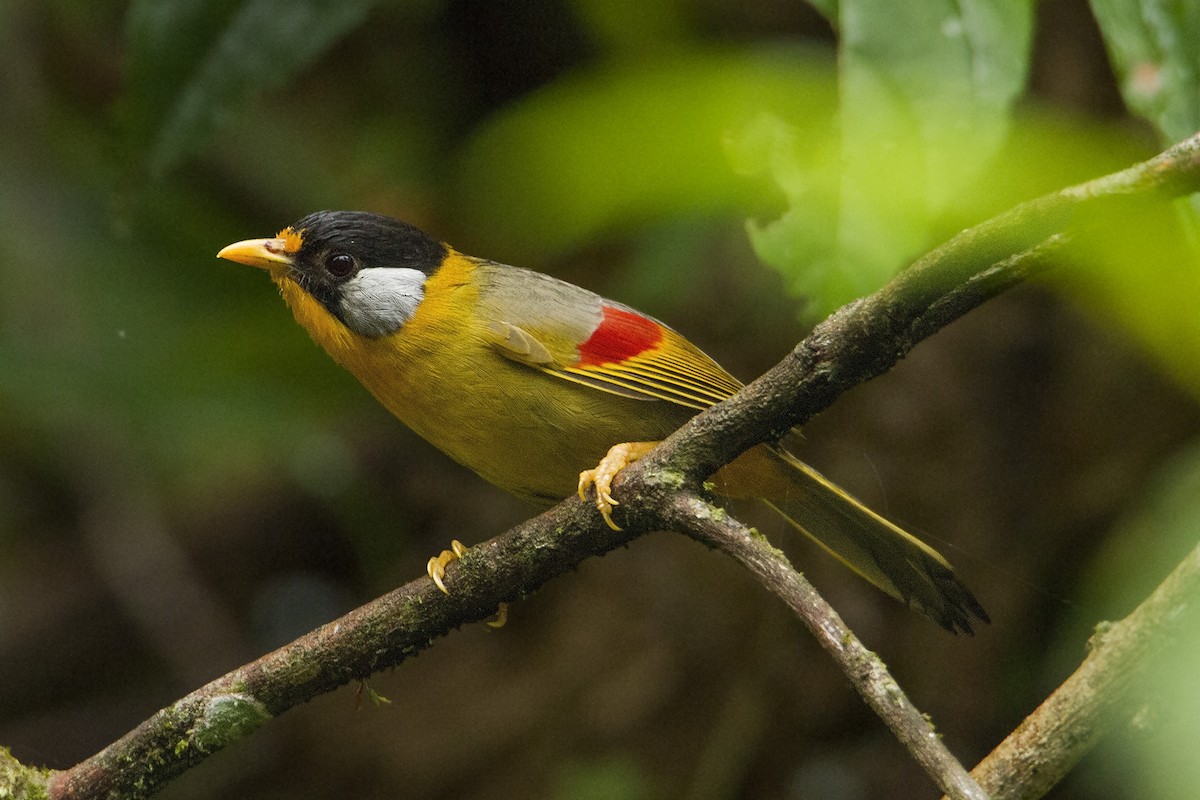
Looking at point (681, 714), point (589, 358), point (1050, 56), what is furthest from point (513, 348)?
point (1050, 56)

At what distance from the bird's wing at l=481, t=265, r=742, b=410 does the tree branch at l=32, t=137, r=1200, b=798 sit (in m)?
0.70

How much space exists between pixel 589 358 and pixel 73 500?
342 cm

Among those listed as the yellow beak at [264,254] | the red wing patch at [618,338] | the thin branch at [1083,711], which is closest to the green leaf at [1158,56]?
the thin branch at [1083,711]

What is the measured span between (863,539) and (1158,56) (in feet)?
4.34

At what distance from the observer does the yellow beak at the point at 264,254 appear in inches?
124

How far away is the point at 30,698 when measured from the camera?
16.6 ft

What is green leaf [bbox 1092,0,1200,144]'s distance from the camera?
6.15 ft

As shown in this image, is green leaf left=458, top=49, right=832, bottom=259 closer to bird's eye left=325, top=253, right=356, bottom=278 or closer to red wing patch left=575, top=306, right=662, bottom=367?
red wing patch left=575, top=306, right=662, bottom=367

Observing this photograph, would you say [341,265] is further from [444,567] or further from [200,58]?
[444,567]

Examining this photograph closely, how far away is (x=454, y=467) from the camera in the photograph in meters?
5.09

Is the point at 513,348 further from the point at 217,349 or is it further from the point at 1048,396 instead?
the point at 1048,396

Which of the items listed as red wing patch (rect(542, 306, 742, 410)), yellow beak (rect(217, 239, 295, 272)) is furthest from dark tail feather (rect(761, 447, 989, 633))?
yellow beak (rect(217, 239, 295, 272))

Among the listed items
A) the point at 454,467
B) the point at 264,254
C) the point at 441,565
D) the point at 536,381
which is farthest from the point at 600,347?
the point at 454,467

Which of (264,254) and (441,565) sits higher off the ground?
(264,254)
